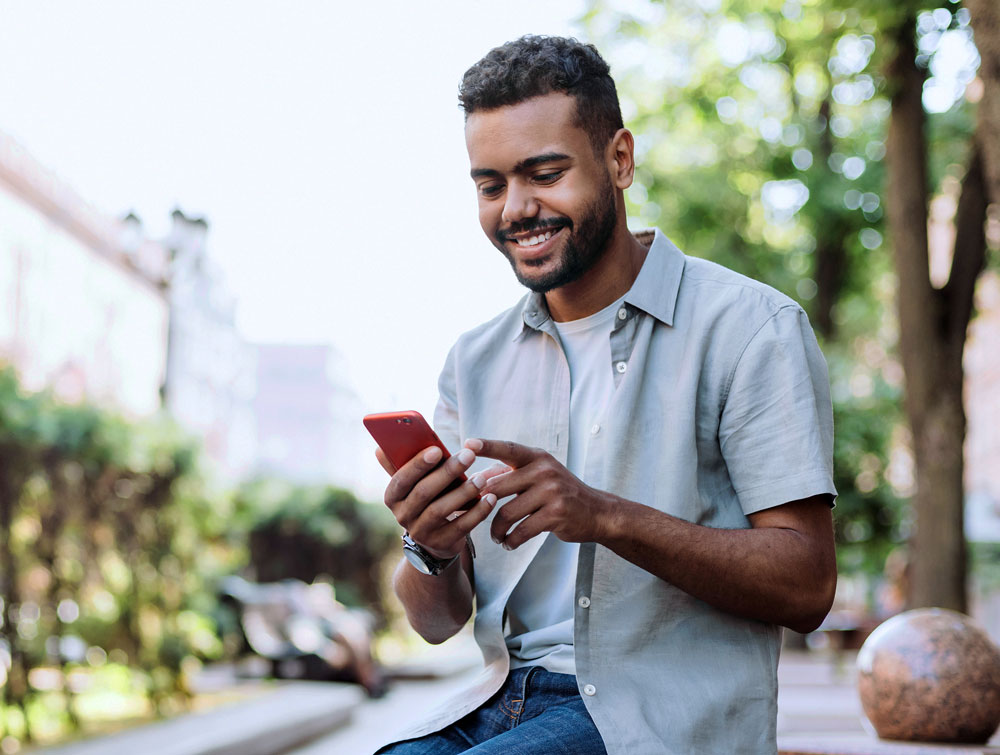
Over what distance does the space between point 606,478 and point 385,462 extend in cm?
46

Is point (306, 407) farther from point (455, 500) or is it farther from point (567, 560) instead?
point (455, 500)

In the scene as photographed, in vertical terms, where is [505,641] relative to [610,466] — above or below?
below

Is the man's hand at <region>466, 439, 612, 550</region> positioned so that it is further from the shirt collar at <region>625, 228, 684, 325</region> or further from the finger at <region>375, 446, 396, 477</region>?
the shirt collar at <region>625, 228, 684, 325</region>

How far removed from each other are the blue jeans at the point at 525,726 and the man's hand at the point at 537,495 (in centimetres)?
41

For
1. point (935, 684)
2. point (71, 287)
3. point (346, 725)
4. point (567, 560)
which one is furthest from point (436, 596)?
point (71, 287)

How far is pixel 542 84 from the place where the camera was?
2441 millimetres

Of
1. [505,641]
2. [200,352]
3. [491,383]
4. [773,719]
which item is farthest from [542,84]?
[200,352]

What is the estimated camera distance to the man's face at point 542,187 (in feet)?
7.98

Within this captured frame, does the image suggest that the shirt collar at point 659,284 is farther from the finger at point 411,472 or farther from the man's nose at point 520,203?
the finger at point 411,472

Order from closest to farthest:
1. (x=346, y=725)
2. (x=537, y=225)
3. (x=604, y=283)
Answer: (x=537, y=225) → (x=604, y=283) → (x=346, y=725)

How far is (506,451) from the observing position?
6.67 ft

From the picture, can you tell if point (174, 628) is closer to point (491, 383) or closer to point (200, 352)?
point (491, 383)

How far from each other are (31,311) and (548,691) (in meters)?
30.6

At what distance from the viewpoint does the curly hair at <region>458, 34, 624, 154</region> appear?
2443 millimetres
